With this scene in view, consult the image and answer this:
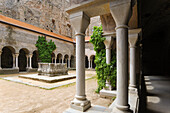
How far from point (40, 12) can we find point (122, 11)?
74.1 ft

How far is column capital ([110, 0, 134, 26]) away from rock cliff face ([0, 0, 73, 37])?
70.1ft

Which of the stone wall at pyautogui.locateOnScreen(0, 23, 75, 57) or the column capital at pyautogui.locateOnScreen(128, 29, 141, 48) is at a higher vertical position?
the stone wall at pyautogui.locateOnScreen(0, 23, 75, 57)

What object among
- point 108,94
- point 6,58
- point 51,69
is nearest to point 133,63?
point 108,94

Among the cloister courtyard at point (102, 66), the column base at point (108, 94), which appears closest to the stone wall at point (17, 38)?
the cloister courtyard at point (102, 66)

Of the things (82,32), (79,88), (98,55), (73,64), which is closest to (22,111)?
(79,88)

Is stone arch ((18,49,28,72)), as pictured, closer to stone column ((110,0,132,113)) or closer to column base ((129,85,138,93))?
column base ((129,85,138,93))

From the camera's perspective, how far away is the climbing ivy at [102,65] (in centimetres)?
392

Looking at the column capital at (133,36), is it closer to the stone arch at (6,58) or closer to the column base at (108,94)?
the column base at (108,94)

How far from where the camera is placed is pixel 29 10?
62.1 ft

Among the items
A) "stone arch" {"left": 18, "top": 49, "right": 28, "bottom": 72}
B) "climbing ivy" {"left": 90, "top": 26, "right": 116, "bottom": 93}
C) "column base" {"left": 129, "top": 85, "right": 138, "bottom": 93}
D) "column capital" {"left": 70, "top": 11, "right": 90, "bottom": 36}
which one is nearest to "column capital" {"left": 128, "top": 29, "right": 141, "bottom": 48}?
"climbing ivy" {"left": 90, "top": 26, "right": 116, "bottom": 93}

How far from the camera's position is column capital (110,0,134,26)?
1.82 m

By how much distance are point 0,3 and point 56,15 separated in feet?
33.9

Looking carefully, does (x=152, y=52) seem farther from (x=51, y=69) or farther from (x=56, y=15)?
(x=56, y=15)

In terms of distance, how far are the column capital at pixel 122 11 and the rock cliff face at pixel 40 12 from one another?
70.1 feet
